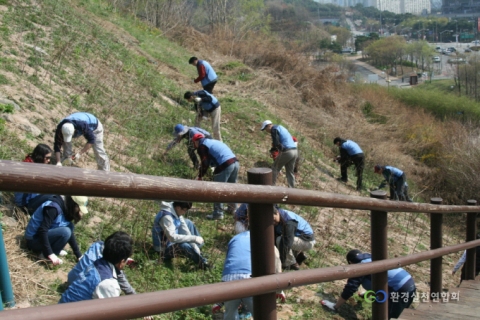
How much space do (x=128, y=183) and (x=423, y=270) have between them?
8.06m

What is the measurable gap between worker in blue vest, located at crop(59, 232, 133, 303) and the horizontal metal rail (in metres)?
2.21

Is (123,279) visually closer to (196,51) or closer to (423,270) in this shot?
(423,270)

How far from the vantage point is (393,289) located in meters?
5.43

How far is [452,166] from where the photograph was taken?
65.3 feet

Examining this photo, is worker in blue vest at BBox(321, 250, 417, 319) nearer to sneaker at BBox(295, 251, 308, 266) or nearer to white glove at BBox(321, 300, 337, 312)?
white glove at BBox(321, 300, 337, 312)

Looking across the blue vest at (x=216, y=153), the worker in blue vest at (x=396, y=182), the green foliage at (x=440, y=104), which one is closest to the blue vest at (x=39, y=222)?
the blue vest at (x=216, y=153)

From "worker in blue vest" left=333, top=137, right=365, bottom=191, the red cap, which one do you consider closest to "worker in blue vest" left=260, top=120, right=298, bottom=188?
the red cap

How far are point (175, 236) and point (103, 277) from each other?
1.91m

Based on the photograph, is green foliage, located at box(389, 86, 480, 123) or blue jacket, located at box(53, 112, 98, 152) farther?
green foliage, located at box(389, 86, 480, 123)

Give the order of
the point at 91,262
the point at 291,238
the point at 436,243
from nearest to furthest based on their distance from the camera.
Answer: the point at 91,262 → the point at 436,243 → the point at 291,238

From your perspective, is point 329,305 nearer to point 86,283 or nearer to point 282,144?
point 86,283

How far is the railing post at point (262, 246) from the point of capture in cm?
218

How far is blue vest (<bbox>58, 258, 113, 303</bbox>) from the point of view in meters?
4.13

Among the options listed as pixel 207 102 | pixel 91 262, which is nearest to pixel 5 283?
pixel 91 262
